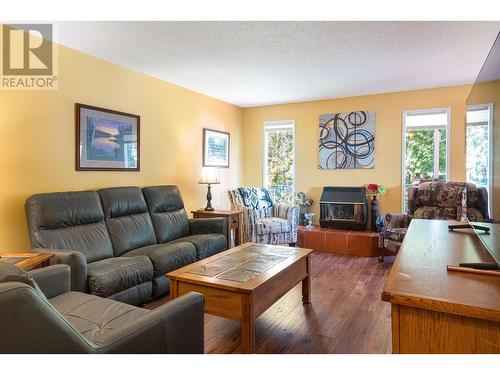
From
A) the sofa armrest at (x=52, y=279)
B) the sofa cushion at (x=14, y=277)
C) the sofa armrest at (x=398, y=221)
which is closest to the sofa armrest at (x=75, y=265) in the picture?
the sofa armrest at (x=52, y=279)

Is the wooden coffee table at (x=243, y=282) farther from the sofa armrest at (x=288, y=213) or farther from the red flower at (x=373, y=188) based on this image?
the red flower at (x=373, y=188)

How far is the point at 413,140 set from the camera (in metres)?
4.67

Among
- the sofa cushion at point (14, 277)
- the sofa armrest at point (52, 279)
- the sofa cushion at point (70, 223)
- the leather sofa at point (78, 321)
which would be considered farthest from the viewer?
the sofa cushion at point (70, 223)

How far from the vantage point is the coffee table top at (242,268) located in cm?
201

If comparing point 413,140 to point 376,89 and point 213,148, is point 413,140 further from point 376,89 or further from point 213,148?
point 213,148

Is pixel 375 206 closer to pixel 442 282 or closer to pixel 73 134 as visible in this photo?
pixel 442 282

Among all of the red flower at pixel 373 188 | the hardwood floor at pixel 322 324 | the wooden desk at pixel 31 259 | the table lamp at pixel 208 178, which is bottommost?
the hardwood floor at pixel 322 324

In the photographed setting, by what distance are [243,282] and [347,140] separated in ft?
12.2

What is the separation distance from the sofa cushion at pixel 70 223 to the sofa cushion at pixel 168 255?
12.1 inches

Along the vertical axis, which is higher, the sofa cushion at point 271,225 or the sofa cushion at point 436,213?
the sofa cushion at point 436,213

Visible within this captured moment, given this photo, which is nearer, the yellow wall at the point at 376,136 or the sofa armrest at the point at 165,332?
the sofa armrest at the point at 165,332

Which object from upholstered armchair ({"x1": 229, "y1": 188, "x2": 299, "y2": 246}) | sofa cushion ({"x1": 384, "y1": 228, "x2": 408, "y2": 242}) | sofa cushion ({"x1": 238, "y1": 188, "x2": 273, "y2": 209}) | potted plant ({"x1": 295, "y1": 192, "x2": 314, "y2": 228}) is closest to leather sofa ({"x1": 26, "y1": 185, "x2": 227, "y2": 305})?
upholstered armchair ({"x1": 229, "y1": 188, "x2": 299, "y2": 246})

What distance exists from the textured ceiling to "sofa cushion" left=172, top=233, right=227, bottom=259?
1.94 m
